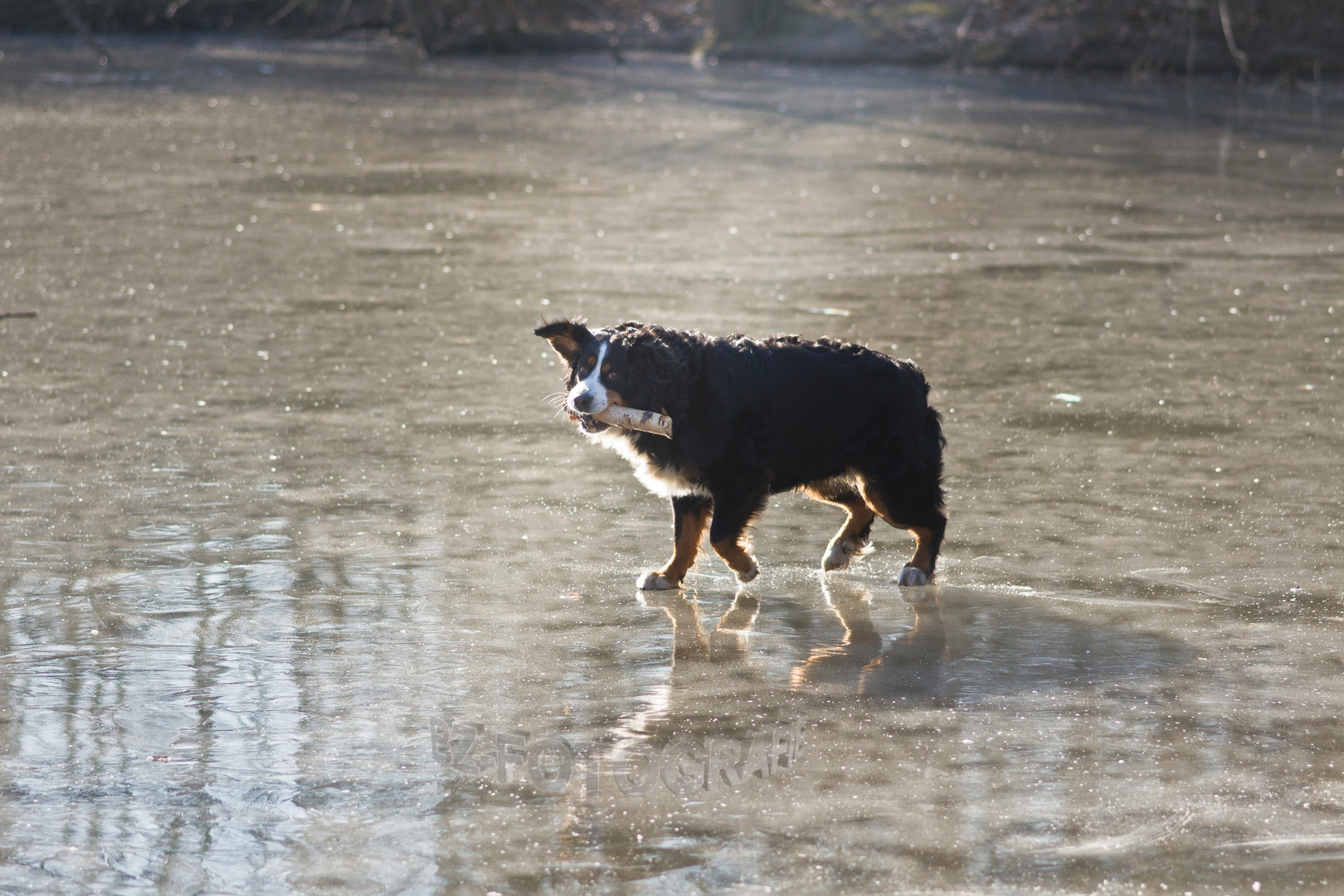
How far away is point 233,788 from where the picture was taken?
3400 millimetres

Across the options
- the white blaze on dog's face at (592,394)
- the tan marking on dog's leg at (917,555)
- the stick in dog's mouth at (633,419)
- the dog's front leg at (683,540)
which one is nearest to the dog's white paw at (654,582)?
the dog's front leg at (683,540)

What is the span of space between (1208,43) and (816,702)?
2641 cm

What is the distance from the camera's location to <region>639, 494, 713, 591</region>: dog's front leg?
16.6 feet

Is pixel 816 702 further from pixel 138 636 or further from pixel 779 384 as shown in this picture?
pixel 138 636

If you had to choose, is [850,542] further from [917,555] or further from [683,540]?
[683,540]

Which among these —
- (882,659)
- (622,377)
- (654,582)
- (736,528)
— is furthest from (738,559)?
(882,659)

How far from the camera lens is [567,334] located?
5.20 m

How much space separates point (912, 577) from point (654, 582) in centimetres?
88

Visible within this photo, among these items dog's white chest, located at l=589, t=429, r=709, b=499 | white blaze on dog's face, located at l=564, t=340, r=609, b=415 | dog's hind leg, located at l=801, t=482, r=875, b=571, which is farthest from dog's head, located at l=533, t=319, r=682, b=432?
dog's hind leg, located at l=801, t=482, r=875, b=571

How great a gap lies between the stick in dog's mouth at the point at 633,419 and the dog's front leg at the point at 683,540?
296 millimetres

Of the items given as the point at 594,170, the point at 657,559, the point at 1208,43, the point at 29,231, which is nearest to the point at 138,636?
the point at 657,559

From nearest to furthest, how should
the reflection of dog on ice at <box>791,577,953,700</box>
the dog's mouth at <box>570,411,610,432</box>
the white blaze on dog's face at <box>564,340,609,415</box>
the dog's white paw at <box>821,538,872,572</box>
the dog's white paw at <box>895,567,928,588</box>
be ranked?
the reflection of dog on ice at <box>791,577,953,700</box>, the white blaze on dog's face at <box>564,340,609,415</box>, the dog's mouth at <box>570,411,610,432</box>, the dog's white paw at <box>895,567,928,588</box>, the dog's white paw at <box>821,538,872,572</box>

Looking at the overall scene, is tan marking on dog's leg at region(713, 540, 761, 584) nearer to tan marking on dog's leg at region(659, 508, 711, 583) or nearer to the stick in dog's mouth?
tan marking on dog's leg at region(659, 508, 711, 583)

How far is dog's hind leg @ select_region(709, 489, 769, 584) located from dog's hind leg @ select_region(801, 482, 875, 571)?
0.31m
